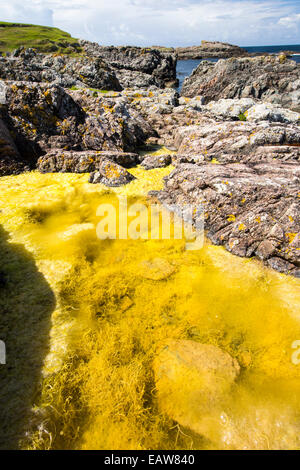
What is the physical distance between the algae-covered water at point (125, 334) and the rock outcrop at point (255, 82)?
7272cm

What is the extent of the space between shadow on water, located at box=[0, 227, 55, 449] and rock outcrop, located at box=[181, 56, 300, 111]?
74471 millimetres

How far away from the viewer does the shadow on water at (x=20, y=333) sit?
5.34 m

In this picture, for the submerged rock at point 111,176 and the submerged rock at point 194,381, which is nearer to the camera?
the submerged rock at point 194,381

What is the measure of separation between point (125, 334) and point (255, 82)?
272ft

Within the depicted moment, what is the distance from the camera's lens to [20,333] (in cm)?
706

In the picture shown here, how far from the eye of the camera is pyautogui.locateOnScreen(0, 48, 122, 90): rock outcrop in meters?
26.8

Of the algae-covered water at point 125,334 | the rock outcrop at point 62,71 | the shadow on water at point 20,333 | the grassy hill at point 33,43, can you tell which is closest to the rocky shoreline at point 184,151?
the rock outcrop at point 62,71

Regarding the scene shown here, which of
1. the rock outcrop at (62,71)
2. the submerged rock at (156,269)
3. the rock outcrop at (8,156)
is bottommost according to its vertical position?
the submerged rock at (156,269)

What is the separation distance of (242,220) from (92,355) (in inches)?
335

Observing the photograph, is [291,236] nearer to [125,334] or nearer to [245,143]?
[125,334]

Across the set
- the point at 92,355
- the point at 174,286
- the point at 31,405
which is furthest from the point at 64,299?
the point at 174,286

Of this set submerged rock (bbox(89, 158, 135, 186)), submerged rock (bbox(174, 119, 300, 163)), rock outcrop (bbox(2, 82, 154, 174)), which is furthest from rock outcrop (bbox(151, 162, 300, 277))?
rock outcrop (bbox(2, 82, 154, 174))

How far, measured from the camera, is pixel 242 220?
36.3 ft

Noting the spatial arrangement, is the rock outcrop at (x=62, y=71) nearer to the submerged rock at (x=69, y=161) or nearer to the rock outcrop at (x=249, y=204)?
the submerged rock at (x=69, y=161)
